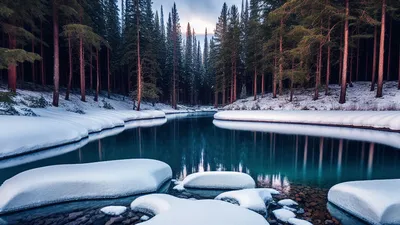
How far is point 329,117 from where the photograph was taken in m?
17.2

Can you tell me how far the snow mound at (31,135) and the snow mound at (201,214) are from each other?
7523 millimetres

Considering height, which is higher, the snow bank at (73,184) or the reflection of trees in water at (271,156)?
the snow bank at (73,184)

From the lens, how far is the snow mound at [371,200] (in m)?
3.77

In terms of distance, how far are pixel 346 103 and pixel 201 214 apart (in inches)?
783

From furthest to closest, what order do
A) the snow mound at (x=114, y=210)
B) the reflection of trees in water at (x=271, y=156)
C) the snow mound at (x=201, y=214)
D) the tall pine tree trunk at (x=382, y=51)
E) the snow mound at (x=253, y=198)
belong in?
the tall pine tree trunk at (x=382, y=51), the reflection of trees in water at (x=271, y=156), the snow mound at (x=114, y=210), the snow mound at (x=253, y=198), the snow mound at (x=201, y=214)

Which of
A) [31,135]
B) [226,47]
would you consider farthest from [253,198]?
[226,47]

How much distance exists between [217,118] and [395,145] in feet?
57.1

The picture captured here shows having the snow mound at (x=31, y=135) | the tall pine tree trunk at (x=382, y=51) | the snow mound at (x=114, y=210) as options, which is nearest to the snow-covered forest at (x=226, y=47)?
the tall pine tree trunk at (x=382, y=51)

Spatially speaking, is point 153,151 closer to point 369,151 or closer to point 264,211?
point 264,211

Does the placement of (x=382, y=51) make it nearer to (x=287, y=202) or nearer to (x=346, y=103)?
(x=346, y=103)

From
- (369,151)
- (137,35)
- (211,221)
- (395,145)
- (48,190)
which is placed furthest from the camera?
(137,35)

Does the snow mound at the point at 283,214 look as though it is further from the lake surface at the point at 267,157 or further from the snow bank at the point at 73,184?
the snow bank at the point at 73,184

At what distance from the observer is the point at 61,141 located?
1082 cm

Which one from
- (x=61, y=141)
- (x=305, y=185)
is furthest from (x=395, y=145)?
(x=61, y=141)
